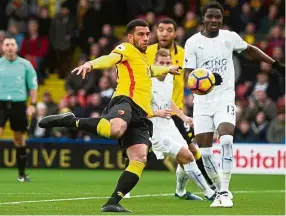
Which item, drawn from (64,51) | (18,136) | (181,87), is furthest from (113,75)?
(181,87)

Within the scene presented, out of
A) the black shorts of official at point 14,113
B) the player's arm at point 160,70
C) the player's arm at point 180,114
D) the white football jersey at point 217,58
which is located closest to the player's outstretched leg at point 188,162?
the player's arm at point 180,114

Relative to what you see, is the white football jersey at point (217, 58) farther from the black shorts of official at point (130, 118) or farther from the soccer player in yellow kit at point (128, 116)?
the black shorts of official at point (130, 118)

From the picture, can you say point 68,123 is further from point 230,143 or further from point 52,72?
point 52,72

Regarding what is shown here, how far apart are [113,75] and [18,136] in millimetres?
6356

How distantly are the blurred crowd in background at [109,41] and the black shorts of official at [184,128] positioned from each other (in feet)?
22.7

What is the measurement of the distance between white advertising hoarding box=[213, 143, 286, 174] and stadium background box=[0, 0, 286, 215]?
0.02 m

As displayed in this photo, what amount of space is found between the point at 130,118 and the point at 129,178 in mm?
669

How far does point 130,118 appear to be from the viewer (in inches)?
434

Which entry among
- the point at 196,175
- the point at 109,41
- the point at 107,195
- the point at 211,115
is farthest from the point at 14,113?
the point at 109,41

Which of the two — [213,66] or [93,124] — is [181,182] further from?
[93,124]

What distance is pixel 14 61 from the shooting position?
1722cm

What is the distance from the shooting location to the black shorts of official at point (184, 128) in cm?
1419

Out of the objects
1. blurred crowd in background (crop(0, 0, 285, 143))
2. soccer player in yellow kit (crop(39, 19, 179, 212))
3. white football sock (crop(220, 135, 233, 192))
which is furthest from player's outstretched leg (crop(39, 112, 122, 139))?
blurred crowd in background (crop(0, 0, 285, 143))

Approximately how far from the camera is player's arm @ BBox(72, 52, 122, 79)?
10078 mm
